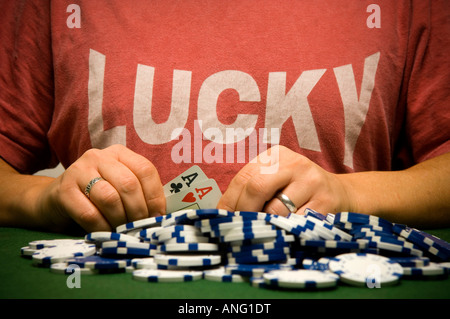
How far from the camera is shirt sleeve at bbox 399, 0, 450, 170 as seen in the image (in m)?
1.64

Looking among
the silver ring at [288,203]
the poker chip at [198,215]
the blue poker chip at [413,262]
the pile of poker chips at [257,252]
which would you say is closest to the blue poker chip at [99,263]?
the pile of poker chips at [257,252]

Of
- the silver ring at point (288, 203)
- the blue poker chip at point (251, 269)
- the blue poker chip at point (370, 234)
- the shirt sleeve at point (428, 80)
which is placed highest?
the shirt sleeve at point (428, 80)

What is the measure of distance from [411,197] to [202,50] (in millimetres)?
1000

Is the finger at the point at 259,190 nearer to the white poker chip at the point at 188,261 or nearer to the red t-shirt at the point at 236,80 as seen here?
the white poker chip at the point at 188,261

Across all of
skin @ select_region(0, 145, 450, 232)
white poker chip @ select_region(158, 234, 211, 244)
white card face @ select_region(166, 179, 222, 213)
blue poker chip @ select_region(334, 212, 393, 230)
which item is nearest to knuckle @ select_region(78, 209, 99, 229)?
skin @ select_region(0, 145, 450, 232)

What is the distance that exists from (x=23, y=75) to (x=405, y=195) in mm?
1723

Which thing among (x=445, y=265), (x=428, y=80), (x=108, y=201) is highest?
(x=428, y=80)

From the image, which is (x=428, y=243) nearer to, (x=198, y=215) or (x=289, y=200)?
(x=289, y=200)

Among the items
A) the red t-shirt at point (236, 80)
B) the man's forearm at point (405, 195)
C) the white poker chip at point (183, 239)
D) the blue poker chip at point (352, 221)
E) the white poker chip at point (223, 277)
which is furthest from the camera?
the red t-shirt at point (236, 80)

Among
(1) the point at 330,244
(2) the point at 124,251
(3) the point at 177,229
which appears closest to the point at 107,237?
(2) the point at 124,251

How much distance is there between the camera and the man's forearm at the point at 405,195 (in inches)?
52.7

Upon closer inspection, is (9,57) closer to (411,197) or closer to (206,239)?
(206,239)

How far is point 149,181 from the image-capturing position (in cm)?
117

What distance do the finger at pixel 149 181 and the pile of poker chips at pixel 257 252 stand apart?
0.62 ft
